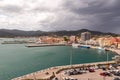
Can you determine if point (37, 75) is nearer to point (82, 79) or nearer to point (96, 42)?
point (82, 79)

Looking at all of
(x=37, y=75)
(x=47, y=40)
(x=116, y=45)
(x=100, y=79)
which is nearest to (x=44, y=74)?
(x=37, y=75)

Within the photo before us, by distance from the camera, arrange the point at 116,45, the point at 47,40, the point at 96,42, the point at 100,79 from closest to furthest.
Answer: the point at 100,79
the point at 116,45
the point at 96,42
the point at 47,40

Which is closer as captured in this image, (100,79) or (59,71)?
(100,79)

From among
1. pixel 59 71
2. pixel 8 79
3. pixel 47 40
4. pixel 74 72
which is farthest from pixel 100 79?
pixel 47 40

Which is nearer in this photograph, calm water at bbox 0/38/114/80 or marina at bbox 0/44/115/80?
marina at bbox 0/44/115/80

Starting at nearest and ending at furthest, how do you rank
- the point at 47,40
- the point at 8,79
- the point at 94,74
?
1. the point at 94,74
2. the point at 8,79
3. the point at 47,40

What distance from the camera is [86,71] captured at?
3634 cm

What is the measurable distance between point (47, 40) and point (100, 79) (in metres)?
143

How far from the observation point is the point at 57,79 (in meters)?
30.7

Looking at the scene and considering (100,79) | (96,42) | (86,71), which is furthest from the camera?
(96,42)

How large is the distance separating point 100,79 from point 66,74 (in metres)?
6.31

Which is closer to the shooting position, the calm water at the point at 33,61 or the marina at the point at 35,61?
the marina at the point at 35,61

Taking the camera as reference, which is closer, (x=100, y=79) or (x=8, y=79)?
(x=100, y=79)

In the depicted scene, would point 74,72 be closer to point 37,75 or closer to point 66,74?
point 66,74
